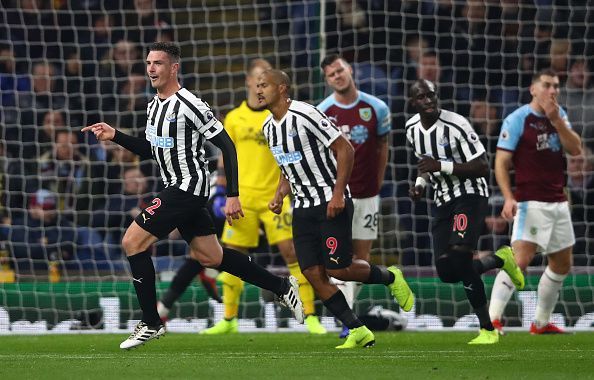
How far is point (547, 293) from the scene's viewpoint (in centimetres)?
999

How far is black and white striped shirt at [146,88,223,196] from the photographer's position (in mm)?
8125

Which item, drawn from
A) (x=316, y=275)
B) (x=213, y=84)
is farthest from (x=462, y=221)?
(x=213, y=84)

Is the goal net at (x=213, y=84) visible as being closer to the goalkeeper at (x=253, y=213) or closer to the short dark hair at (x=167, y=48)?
the goalkeeper at (x=253, y=213)

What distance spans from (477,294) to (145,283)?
240 centimetres

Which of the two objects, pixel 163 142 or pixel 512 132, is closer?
pixel 163 142

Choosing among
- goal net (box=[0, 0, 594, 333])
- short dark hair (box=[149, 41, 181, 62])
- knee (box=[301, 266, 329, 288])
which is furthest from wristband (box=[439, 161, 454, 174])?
goal net (box=[0, 0, 594, 333])

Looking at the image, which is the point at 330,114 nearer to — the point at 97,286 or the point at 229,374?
the point at 97,286

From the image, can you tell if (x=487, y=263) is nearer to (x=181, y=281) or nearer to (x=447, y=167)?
(x=447, y=167)

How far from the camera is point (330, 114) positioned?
9.77m

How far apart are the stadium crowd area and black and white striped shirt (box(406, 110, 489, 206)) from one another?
11.8 ft

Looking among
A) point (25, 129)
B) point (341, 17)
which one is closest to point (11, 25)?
point (25, 129)

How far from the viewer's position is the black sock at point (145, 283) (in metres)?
8.05

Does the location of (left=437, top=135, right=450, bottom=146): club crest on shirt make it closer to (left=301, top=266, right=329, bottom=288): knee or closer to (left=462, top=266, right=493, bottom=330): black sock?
(left=462, top=266, right=493, bottom=330): black sock

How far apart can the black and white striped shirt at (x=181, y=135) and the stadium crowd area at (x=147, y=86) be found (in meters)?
4.76
